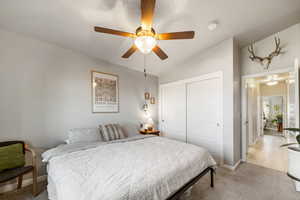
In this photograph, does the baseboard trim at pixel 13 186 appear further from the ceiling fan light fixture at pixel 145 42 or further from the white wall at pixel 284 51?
the white wall at pixel 284 51

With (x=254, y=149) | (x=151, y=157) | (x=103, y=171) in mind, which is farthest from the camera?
(x=254, y=149)

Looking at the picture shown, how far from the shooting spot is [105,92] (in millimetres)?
3256

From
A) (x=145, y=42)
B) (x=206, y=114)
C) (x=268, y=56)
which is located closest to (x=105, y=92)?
(x=145, y=42)

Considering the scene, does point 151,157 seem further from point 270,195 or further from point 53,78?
point 53,78

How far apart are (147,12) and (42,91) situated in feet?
7.65

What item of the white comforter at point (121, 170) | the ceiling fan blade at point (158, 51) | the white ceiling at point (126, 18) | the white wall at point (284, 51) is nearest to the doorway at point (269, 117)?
the white wall at point (284, 51)

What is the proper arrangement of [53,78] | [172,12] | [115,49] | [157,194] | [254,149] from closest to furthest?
1. [157,194]
2. [172,12]
3. [53,78]
4. [115,49]
5. [254,149]

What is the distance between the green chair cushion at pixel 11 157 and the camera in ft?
5.91

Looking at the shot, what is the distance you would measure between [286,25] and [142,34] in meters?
3.02

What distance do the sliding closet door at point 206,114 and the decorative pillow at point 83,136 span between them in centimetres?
246

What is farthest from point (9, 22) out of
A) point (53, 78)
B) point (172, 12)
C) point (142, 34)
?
point (172, 12)

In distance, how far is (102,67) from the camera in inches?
127

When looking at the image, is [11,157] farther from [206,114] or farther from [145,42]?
[206,114]

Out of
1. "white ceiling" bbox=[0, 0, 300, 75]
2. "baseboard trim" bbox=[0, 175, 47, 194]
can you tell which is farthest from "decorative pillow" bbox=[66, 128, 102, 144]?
"white ceiling" bbox=[0, 0, 300, 75]
